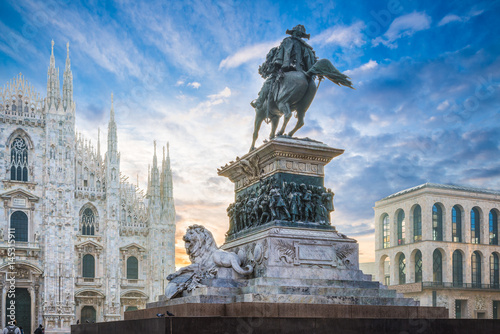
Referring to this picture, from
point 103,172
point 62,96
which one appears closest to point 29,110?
point 62,96

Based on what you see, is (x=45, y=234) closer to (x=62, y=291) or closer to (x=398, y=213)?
(x=62, y=291)

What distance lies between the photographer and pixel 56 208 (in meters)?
47.2

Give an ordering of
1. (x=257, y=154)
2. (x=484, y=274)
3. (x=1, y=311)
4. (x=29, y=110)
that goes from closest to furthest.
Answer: (x=257, y=154) < (x=1, y=311) < (x=29, y=110) < (x=484, y=274)

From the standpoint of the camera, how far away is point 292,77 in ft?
38.8

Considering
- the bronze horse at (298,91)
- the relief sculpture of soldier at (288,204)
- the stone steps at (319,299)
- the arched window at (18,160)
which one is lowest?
the stone steps at (319,299)

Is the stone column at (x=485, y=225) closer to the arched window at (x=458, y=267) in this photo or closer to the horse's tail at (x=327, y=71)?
the arched window at (x=458, y=267)

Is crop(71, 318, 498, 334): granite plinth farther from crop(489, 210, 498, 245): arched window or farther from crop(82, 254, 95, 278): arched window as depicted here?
crop(489, 210, 498, 245): arched window

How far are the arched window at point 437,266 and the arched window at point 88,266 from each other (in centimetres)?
2963

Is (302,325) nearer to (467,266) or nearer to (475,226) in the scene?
(467,266)

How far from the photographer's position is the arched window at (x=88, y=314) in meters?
48.4

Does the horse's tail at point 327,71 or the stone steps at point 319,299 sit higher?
the horse's tail at point 327,71

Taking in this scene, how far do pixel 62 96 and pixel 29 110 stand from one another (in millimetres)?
2656

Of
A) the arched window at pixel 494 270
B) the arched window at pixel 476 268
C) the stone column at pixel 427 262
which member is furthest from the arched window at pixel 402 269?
the arched window at pixel 494 270

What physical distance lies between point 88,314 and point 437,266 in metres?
30.8
